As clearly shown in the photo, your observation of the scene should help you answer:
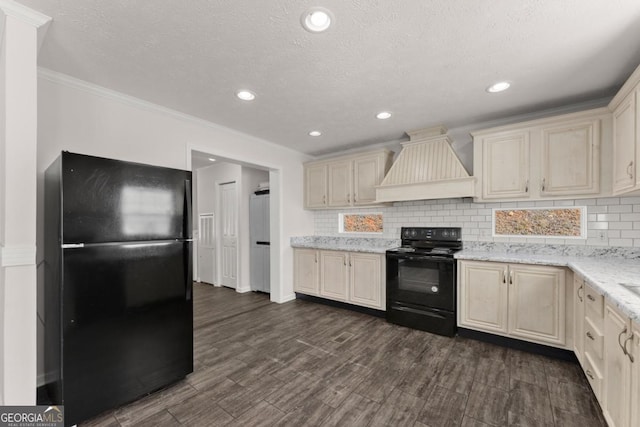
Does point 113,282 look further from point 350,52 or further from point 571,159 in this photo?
point 571,159

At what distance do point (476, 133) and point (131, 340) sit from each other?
12.7ft

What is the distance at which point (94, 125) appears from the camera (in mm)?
2391

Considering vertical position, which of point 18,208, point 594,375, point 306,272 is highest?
point 18,208

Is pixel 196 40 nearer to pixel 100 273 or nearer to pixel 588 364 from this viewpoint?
pixel 100 273

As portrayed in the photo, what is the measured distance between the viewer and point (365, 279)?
12.4 ft

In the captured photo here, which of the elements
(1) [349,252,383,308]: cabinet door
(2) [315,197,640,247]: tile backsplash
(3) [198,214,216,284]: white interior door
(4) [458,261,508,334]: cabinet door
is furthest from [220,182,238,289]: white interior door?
(4) [458,261,508,334]: cabinet door

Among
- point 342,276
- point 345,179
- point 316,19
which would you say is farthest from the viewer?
point 345,179

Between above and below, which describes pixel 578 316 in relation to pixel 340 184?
below

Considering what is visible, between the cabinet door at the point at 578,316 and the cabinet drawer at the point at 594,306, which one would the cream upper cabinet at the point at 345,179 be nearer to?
the cabinet door at the point at 578,316

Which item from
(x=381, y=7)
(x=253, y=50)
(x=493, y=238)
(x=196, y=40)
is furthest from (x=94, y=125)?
(x=493, y=238)

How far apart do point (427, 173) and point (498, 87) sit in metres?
1.22

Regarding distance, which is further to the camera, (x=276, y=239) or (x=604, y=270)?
(x=276, y=239)

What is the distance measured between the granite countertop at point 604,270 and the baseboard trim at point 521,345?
85 centimetres

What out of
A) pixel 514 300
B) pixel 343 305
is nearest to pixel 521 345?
pixel 514 300
